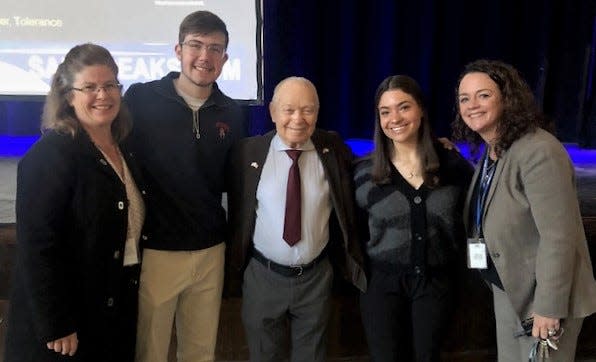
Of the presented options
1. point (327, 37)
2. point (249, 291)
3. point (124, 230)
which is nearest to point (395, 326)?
point (249, 291)

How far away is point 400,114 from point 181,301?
3.33 ft

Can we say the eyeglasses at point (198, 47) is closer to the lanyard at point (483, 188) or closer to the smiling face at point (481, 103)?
the smiling face at point (481, 103)

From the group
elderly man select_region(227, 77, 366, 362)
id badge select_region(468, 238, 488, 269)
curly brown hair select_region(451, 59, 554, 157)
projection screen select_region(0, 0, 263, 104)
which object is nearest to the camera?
curly brown hair select_region(451, 59, 554, 157)

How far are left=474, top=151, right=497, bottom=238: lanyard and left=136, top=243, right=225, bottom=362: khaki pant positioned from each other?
0.88 meters

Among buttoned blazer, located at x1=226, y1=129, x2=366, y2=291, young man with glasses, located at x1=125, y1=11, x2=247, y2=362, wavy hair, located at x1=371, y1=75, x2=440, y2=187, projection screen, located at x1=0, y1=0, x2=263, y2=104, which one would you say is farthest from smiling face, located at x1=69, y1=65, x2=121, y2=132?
projection screen, located at x1=0, y1=0, x2=263, y2=104

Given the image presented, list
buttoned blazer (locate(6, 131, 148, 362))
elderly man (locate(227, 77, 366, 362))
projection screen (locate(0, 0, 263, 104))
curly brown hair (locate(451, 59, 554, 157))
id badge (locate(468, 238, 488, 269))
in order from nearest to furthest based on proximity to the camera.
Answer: buttoned blazer (locate(6, 131, 148, 362)) < curly brown hair (locate(451, 59, 554, 157)) < id badge (locate(468, 238, 488, 269)) < elderly man (locate(227, 77, 366, 362)) < projection screen (locate(0, 0, 263, 104))

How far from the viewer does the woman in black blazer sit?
4.62 ft

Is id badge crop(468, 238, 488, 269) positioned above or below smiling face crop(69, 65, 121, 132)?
below

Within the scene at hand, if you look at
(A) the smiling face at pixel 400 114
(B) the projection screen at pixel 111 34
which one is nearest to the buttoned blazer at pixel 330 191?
(A) the smiling face at pixel 400 114

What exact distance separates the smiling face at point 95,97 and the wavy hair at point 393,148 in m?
0.84

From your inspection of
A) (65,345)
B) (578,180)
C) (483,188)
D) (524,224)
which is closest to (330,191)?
(483,188)

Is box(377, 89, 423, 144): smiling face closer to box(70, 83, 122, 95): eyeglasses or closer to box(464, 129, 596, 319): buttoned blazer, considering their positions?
box(464, 129, 596, 319): buttoned blazer

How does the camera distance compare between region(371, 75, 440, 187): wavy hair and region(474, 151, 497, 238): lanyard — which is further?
region(371, 75, 440, 187): wavy hair

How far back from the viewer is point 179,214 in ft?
5.97
